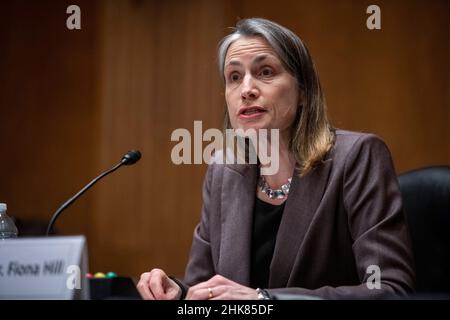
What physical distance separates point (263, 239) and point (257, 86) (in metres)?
0.43

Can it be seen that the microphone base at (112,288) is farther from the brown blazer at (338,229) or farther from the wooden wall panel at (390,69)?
the wooden wall panel at (390,69)

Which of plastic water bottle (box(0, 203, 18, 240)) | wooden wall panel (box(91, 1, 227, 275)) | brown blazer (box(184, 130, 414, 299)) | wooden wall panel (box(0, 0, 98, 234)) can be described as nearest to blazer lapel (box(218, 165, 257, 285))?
brown blazer (box(184, 130, 414, 299))

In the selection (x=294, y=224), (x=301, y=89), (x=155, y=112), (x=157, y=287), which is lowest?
(x=157, y=287)

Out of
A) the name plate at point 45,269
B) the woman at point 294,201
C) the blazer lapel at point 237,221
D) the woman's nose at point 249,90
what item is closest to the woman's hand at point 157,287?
the woman at point 294,201

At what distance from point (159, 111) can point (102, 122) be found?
28 cm

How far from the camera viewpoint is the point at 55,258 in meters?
0.84

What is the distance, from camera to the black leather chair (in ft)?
4.90

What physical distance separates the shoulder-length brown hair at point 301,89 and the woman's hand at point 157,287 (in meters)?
0.47

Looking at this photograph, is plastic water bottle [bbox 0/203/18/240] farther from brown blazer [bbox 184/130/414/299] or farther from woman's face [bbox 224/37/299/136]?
woman's face [bbox 224/37/299/136]

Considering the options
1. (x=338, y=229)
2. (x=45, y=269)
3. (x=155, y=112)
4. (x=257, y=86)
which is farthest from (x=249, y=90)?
(x=155, y=112)

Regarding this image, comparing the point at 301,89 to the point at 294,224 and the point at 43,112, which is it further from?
the point at 43,112

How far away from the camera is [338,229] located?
141cm

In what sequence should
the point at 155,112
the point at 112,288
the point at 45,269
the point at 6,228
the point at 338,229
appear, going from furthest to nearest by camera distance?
the point at 155,112
the point at 6,228
the point at 338,229
the point at 112,288
the point at 45,269
